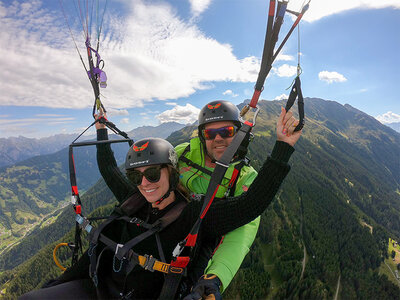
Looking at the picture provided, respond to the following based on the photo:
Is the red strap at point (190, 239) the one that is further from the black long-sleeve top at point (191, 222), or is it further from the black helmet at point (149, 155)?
the black helmet at point (149, 155)

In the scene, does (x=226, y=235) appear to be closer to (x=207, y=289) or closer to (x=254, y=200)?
(x=207, y=289)

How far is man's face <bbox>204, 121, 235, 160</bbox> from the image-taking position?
17.2 ft

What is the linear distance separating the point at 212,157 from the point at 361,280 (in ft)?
371

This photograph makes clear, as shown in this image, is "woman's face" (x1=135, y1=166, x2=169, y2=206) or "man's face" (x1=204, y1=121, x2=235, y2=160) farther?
"man's face" (x1=204, y1=121, x2=235, y2=160)

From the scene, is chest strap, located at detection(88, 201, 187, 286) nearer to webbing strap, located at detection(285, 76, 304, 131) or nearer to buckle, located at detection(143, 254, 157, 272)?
buckle, located at detection(143, 254, 157, 272)

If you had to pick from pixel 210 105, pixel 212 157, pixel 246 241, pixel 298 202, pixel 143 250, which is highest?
pixel 210 105

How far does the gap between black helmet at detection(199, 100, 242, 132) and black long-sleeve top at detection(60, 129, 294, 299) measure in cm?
223

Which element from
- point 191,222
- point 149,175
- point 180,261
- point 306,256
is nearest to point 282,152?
point 191,222

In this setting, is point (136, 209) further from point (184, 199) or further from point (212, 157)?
point (212, 157)

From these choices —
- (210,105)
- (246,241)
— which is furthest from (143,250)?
(210,105)

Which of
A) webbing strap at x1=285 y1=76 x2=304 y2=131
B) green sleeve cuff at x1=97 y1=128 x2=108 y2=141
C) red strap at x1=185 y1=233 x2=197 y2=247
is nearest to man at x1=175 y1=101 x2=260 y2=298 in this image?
red strap at x1=185 y1=233 x2=197 y2=247

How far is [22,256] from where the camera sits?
6978 inches

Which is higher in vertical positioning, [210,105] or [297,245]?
[210,105]

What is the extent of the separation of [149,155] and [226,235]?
213 centimetres
